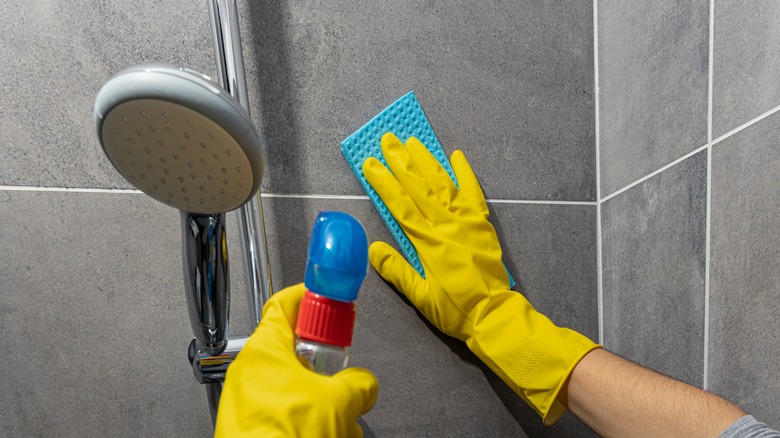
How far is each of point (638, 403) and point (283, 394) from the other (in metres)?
0.42

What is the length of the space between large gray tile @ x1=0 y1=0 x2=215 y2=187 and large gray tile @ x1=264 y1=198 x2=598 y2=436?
24cm

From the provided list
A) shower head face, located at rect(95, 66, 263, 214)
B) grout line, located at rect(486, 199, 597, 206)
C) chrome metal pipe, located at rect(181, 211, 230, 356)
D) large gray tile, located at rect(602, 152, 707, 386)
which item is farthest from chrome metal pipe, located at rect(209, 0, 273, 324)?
large gray tile, located at rect(602, 152, 707, 386)

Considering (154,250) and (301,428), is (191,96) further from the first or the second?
(154,250)

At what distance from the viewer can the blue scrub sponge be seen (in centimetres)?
79

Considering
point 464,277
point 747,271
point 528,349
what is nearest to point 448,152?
point 464,277

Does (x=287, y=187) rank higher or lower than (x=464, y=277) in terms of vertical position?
higher

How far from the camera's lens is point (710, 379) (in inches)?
26.2

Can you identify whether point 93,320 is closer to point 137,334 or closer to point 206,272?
point 137,334

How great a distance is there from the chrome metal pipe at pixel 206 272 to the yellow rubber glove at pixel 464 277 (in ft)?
0.95

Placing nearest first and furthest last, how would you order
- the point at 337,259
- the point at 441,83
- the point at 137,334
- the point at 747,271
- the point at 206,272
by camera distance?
1. the point at 337,259
2. the point at 206,272
3. the point at 747,271
4. the point at 137,334
5. the point at 441,83

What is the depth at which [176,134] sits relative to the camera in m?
0.39

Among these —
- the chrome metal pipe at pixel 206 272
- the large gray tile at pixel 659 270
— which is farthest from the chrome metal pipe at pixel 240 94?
the large gray tile at pixel 659 270

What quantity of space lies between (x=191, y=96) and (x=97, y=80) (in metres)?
0.43

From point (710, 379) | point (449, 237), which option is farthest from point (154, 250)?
point (710, 379)
